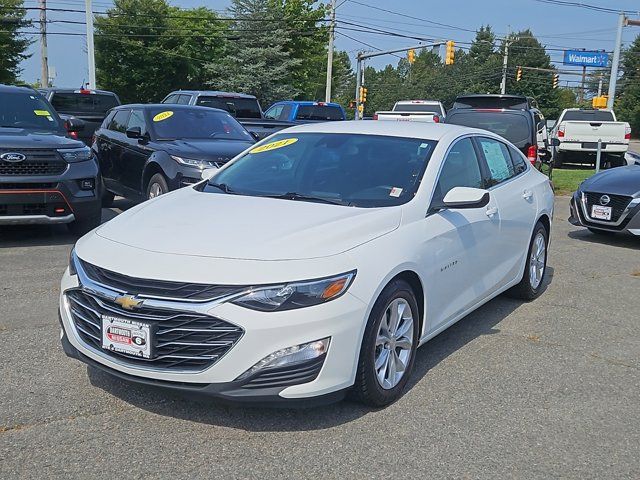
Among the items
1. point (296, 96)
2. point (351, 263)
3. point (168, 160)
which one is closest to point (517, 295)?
point (351, 263)

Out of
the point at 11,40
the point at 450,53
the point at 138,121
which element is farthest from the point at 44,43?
the point at 138,121

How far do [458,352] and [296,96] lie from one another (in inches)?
1553

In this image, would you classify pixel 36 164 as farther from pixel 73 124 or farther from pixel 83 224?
pixel 73 124

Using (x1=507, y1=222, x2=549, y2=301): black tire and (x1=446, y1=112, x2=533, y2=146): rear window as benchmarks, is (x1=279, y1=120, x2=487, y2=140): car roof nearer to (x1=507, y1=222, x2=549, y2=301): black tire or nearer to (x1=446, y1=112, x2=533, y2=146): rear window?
(x1=507, y1=222, x2=549, y2=301): black tire

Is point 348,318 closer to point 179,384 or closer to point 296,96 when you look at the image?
point 179,384

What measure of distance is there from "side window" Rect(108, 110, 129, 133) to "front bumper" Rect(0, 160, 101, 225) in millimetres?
2428

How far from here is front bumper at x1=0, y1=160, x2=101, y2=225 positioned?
739 centimetres

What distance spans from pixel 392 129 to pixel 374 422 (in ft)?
7.49

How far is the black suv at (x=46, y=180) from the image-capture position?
7.41 meters

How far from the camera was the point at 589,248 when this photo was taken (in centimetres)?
899

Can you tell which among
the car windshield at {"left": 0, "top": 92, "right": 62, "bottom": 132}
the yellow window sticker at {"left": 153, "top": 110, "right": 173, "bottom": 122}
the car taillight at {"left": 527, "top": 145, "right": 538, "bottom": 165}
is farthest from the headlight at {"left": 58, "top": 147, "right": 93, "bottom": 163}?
the car taillight at {"left": 527, "top": 145, "right": 538, "bottom": 165}

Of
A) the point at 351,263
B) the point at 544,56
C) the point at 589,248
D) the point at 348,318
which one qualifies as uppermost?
the point at 544,56

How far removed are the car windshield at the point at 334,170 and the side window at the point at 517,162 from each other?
1.64 meters

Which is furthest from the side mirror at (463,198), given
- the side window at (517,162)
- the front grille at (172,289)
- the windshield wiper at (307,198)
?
the side window at (517,162)
